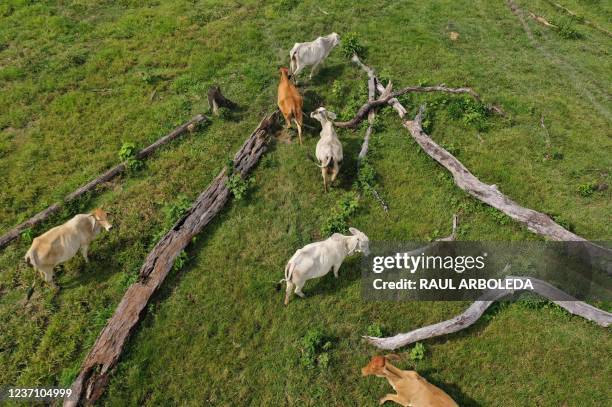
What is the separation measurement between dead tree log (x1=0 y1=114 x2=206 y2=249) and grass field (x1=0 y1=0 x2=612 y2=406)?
27 cm

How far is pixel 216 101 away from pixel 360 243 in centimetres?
682

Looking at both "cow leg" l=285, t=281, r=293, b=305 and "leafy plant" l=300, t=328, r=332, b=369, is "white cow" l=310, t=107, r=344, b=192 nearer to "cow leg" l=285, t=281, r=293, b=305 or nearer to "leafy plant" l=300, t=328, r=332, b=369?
"cow leg" l=285, t=281, r=293, b=305

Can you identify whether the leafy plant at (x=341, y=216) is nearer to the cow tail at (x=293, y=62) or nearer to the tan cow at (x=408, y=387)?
the tan cow at (x=408, y=387)

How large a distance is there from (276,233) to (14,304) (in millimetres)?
6028

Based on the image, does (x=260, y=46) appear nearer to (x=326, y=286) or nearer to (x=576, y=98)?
(x=326, y=286)

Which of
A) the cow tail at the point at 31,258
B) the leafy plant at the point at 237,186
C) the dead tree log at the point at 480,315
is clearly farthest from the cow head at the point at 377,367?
the cow tail at the point at 31,258

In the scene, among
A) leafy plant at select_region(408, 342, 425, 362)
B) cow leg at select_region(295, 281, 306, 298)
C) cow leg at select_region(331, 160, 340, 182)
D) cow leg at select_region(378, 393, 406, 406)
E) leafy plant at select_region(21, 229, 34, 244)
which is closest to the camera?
cow leg at select_region(378, 393, 406, 406)

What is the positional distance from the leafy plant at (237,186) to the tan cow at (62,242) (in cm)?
309

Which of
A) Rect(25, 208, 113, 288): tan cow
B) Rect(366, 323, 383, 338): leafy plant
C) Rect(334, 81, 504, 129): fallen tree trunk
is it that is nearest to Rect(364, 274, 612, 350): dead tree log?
Rect(366, 323, 383, 338): leafy plant

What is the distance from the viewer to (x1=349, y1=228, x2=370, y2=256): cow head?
31.3 feet

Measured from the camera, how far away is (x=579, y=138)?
44.4 ft

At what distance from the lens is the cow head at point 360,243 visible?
31.3 ft

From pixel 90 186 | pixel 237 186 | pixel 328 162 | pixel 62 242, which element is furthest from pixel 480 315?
pixel 90 186

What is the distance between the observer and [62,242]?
903cm
